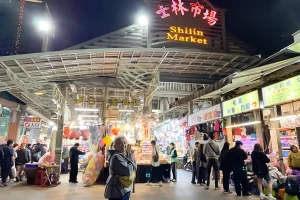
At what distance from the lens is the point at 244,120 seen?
950 centimetres

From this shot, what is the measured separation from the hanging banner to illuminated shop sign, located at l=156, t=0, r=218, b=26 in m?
3.42

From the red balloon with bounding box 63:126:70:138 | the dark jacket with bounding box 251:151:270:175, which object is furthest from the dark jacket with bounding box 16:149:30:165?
the dark jacket with bounding box 251:151:270:175

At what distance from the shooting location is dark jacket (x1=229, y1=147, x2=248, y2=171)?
670 cm

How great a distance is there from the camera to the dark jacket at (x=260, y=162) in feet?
19.8

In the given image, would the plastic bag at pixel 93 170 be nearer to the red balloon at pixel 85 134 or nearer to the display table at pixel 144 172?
the display table at pixel 144 172

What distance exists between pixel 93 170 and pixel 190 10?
722 cm

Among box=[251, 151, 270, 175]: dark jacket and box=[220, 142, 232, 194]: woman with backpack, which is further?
box=[220, 142, 232, 194]: woman with backpack

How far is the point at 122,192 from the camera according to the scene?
10.2 feet

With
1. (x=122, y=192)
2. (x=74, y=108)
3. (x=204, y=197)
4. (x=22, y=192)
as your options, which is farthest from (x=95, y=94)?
(x=122, y=192)

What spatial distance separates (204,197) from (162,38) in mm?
5362

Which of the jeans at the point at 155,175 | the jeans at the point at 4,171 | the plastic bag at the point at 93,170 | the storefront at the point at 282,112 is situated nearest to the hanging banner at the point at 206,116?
the storefront at the point at 282,112

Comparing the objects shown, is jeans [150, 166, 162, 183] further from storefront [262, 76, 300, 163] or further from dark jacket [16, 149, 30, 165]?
dark jacket [16, 149, 30, 165]

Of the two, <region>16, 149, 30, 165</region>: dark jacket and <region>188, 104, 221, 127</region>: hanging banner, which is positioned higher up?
<region>188, 104, 221, 127</region>: hanging banner

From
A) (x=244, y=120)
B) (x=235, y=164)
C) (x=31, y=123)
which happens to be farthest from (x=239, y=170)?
(x=31, y=123)
